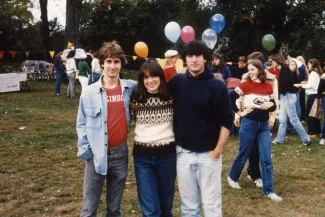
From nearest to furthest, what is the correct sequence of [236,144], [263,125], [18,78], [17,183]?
[263,125] → [17,183] → [236,144] → [18,78]

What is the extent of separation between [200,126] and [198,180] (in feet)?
1.53

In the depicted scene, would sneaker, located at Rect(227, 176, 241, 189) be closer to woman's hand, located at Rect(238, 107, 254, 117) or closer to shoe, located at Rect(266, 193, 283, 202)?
shoe, located at Rect(266, 193, 283, 202)

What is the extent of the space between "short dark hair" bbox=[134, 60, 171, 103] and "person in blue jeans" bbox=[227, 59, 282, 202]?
2.03 m

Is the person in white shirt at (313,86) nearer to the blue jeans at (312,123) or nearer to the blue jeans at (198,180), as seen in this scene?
the blue jeans at (312,123)

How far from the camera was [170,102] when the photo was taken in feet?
11.0

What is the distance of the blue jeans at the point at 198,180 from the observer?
10.9 ft

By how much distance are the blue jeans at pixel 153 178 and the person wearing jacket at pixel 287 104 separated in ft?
16.3

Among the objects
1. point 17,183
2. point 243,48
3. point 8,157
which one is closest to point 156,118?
point 17,183

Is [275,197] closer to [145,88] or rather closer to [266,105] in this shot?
[266,105]

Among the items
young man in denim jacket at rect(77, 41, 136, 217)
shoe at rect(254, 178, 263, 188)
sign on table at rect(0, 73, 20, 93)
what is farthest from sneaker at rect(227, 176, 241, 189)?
sign on table at rect(0, 73, 20, 93)

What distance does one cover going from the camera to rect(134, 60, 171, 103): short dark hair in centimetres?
331

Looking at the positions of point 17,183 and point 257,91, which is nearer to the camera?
point 257,91

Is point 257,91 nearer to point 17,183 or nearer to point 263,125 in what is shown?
point 263,125

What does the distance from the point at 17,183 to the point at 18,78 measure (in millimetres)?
11871
